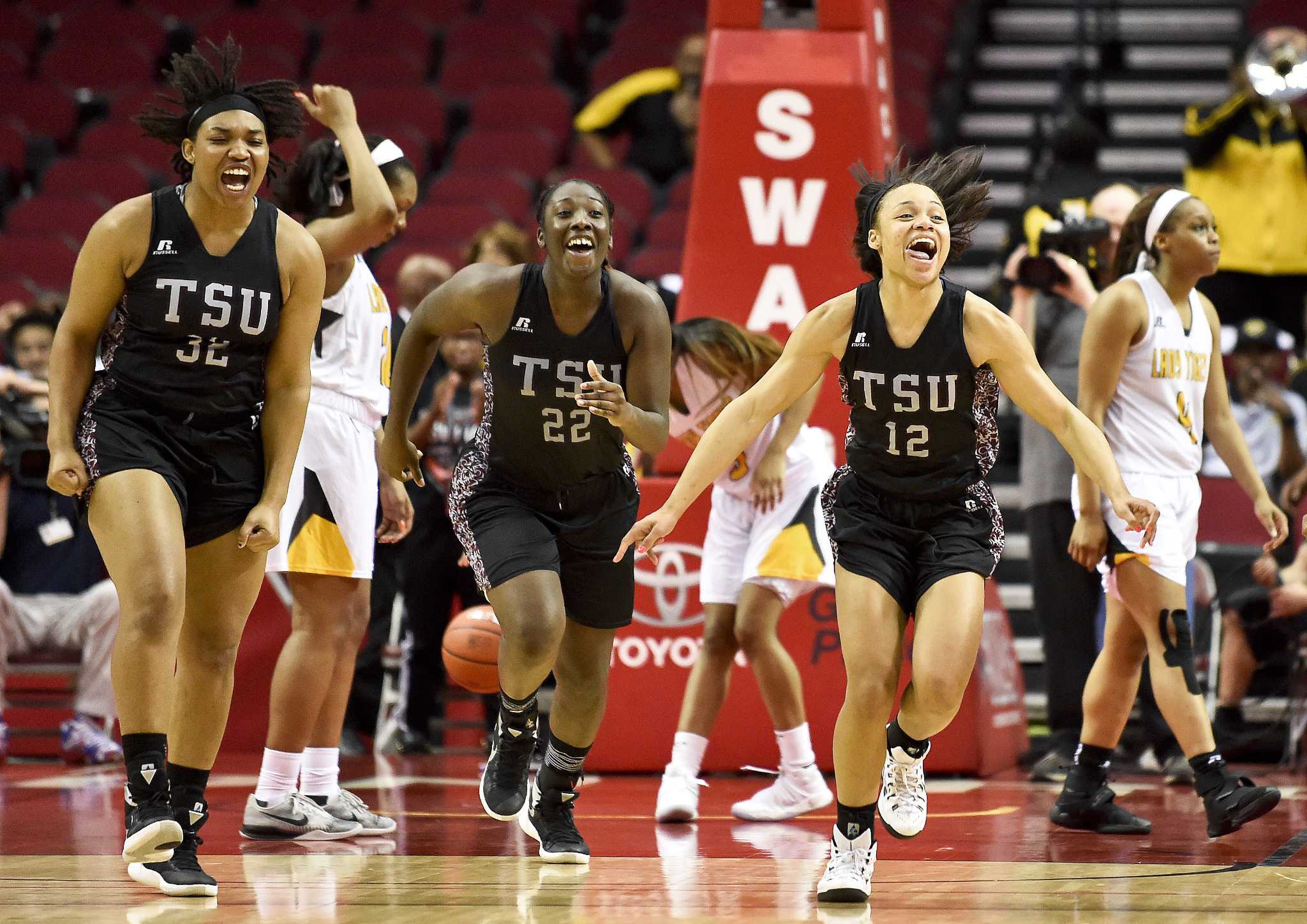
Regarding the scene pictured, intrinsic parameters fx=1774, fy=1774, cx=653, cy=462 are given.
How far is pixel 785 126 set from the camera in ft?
23.4

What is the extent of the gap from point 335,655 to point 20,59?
32.7 feet

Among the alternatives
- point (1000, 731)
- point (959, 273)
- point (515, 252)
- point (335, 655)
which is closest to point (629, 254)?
point (959, 273)

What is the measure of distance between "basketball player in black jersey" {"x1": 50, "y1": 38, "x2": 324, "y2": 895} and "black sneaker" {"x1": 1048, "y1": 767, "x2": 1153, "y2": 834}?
2.63 metres

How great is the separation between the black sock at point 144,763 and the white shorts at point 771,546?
233 cm

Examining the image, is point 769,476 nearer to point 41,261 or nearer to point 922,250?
point 922,250

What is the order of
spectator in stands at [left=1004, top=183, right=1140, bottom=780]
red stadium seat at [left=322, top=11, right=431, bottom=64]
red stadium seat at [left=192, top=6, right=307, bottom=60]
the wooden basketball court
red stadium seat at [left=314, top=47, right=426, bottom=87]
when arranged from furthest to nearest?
red stadium seat at [left=322, top=11, right=431, bottom=64]
red stadium seat at [left=192, top=6, right=307, bottom=60]
red stadium seat at [left=314, top=47, right=426, bottom=87]
spectator in stands at [left=1004, top=183, right=1140, bottom=780]
the wooden basketball court

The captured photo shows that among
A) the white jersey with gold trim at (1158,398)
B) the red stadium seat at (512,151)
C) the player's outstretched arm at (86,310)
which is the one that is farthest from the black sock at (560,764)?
the red stadium seat at (512,151)

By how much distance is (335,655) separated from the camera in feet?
17.8

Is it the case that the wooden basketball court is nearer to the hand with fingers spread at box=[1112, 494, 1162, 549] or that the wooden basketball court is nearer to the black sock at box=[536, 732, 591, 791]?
the black sock at box=[536, 732, 591, 791]

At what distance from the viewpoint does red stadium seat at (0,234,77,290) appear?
37.0 feet

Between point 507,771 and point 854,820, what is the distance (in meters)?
1.06

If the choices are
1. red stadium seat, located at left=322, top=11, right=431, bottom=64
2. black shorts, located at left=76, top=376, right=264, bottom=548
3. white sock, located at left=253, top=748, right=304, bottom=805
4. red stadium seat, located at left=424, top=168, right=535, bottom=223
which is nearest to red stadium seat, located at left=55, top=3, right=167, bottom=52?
red stadium seat, located at left=322, top=11, right=431, bottom=64

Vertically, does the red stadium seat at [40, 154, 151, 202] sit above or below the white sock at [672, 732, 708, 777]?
above

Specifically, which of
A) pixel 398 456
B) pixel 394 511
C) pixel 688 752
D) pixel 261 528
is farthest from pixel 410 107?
pixel 261 528
